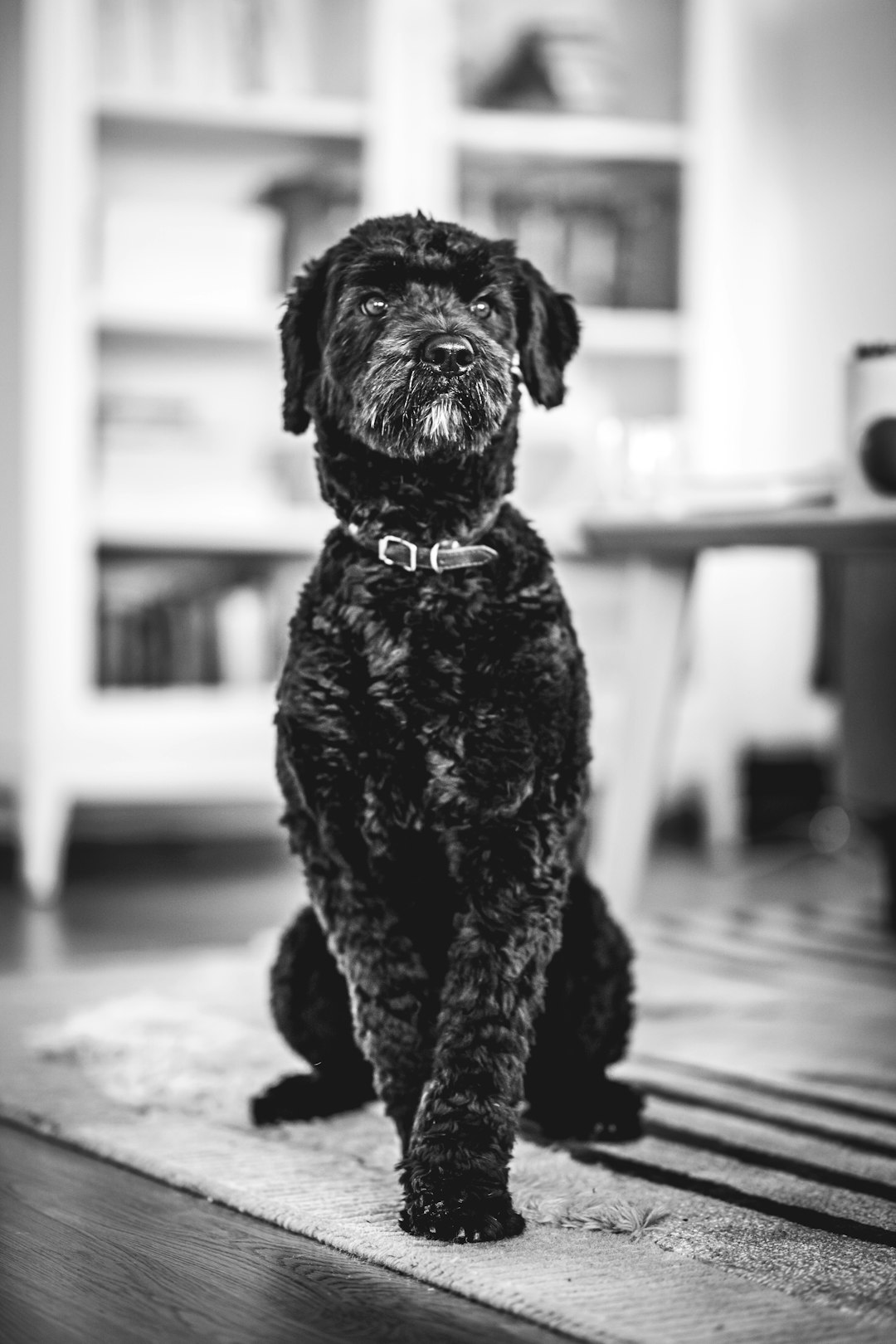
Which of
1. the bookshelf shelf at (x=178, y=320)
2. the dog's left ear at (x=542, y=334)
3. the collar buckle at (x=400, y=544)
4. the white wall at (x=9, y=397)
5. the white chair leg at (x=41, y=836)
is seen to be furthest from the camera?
the white wall at (x=9, y=397)

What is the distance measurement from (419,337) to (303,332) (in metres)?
0.19

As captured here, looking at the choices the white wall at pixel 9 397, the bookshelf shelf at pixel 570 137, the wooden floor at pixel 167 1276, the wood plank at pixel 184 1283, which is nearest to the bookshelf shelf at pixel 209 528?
the white wall at pixel 9 397

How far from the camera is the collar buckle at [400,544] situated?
1.45 m

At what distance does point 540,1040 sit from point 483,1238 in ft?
0.87

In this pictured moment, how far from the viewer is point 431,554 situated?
145 centimetres

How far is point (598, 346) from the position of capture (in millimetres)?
3953

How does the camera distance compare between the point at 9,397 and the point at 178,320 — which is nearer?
the point at 178,320

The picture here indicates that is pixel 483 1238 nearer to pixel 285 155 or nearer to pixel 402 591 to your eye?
pixel 402 591

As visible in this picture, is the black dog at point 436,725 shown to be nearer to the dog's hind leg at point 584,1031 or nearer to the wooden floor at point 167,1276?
the dog's hind leg at point 584,1031

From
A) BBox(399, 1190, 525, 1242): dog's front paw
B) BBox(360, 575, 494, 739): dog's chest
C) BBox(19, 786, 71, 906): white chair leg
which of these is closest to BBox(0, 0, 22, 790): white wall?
BBox(19, 786, 71, 906): white chair leg

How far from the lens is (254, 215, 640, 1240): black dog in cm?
138

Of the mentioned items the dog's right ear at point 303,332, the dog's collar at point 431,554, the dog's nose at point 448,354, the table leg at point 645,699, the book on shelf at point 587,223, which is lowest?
the table leg at point 645,699

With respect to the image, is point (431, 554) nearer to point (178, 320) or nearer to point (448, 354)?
point (448, 354)

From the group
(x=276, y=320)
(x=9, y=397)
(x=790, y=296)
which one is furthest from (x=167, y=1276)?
(x=790, y=296)
